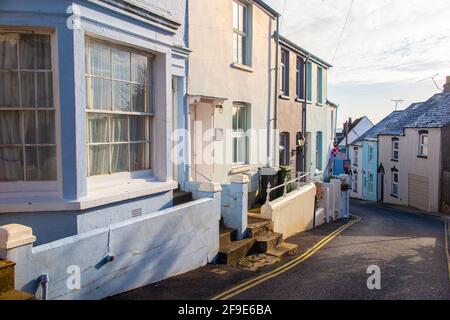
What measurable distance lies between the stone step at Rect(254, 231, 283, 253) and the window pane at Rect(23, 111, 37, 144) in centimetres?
508

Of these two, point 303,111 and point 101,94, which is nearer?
point 101,94

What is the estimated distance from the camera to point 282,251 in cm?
909

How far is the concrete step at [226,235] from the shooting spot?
8.39 meters

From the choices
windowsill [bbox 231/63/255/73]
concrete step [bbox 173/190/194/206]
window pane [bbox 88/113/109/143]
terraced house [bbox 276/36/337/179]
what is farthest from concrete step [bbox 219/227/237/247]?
terraced house [bbox 276/36/337/179]

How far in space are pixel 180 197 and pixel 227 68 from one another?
4717 millimetres

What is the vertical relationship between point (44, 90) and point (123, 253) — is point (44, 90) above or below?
above

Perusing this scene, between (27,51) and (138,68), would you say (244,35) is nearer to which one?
(138,68)

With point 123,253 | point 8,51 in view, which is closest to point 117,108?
point 8,51

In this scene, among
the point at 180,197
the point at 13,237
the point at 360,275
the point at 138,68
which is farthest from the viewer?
the point at 180,197

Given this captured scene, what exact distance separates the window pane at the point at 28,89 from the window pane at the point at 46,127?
20 centimetres

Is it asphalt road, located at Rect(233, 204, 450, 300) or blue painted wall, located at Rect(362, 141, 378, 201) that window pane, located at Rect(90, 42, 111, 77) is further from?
blue painted wall, located at Rect(362, 141, 378, 201)

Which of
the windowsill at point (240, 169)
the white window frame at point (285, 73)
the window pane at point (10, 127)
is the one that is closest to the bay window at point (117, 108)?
the window pane at point (10, 127)
